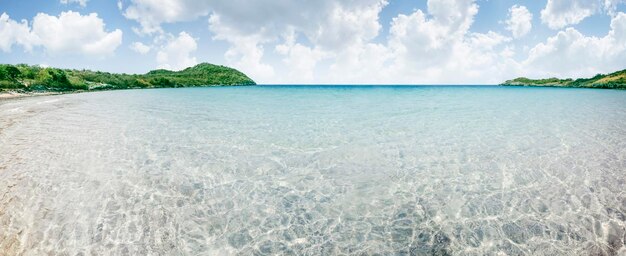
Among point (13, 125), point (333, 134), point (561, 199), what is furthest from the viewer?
point (13, 125)

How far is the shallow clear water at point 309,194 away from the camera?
26.6 feet

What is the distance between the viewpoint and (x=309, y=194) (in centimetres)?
1121

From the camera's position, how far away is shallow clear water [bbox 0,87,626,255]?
26.6ft

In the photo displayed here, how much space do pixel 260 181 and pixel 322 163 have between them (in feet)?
12.1

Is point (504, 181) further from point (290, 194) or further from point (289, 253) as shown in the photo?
point (289, 253)

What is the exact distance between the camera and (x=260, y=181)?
12484mm

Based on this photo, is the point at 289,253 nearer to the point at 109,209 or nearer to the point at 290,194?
the point at 290,194

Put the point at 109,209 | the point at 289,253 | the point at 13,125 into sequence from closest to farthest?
1. the point at 289,253
2. the point at 109,209
3. the point at 13,125

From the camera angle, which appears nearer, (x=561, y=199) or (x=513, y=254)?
(x=513, y=254)

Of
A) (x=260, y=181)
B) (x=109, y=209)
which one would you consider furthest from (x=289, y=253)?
(x=109, y=209)

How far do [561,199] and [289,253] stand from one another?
10646 millimetres

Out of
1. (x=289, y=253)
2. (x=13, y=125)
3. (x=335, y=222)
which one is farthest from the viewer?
(x=13, y=125)

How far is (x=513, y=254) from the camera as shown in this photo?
769 cm

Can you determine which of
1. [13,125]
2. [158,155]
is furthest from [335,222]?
[13,125]
